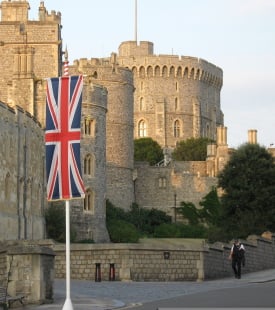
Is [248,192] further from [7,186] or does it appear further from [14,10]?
[14,10]

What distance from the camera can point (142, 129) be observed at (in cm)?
13850

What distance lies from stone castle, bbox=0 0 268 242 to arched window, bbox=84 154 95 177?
0.04 metres

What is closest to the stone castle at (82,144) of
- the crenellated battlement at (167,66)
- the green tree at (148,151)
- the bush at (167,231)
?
the green tree at (148,151)

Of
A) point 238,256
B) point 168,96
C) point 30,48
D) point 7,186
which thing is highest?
point 168,96

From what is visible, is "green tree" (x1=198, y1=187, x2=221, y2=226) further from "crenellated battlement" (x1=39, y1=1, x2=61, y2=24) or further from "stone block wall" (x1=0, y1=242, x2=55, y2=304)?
"stone block wall" (x1=0, y1=242, x2=55, y2=304)

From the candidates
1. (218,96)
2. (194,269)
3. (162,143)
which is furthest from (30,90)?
(218,96)

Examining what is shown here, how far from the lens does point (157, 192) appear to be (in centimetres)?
9619

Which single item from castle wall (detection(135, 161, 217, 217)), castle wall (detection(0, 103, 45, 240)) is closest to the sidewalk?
castle wall (detection(0, 103, 45, 240))

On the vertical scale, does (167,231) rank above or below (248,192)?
below

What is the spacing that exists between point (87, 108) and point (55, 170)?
139 ft

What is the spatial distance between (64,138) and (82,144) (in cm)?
4220

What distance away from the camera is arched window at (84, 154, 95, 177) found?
67875mm

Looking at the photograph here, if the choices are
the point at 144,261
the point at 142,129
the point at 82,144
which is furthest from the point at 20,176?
the point at 142,129

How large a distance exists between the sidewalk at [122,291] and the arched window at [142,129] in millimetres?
93803
